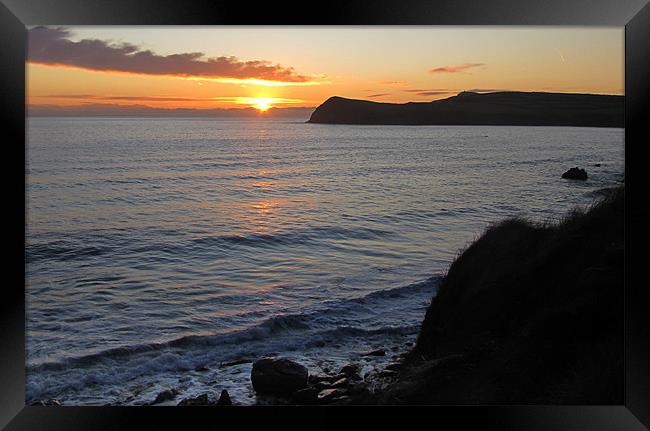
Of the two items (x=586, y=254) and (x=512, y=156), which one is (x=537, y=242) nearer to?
(x=586, y=254)

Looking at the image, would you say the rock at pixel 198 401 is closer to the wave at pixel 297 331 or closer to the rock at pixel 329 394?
the rock at pixel 329 394

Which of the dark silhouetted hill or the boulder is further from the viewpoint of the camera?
the dark silhouetted hill

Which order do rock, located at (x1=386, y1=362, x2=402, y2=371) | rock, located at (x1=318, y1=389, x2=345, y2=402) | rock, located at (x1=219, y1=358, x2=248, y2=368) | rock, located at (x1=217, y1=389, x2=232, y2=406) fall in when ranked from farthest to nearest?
1. rock, located at (x1=219, y1=358, x2=248, y2=368)
2. rock, located at (x1=386, y1=362, x2=402, y2=371)
3. rock, located at (x1=318, y1=389, x2=345, y2=402)
4. rock, located at (x1=217, y1=389, x2=232, y2=406)

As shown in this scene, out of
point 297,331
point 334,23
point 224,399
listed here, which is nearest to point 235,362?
point 297,331

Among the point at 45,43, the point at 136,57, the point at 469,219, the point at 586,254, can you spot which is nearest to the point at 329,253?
the point at 469,219

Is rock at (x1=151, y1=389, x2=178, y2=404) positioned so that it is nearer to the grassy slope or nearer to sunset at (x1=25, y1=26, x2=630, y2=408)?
sunset at (x1=25, y1=26, x2=630, y2=408)

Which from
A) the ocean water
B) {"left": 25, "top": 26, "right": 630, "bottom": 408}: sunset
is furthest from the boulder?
the ocean water

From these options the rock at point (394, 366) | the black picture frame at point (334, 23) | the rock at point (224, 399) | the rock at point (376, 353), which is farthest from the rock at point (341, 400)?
the black picture frame at point (334, 23)
